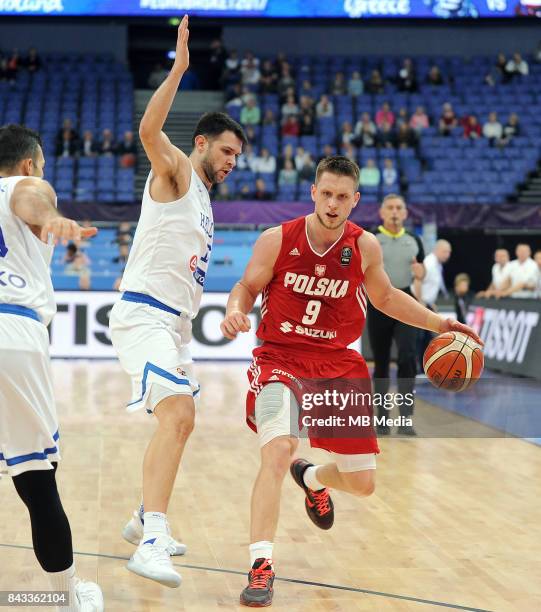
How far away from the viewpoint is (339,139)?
2191 cm

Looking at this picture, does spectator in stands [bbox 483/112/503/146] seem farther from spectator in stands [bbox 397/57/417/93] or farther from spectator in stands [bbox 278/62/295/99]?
spectator in stands [bbox 278/62/295/99]

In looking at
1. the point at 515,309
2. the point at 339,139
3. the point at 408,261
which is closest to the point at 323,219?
the point at 408,261

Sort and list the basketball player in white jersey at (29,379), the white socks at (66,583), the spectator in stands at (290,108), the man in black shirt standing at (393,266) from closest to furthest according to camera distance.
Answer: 1. the basketball player in white jersey at (29,379)
2. the white socks at (66,583)
3. the man in black shirt standing at (393,266)
4. the spectator in stands at (290,108)

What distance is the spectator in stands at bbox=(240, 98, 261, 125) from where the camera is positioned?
22656 millimetres

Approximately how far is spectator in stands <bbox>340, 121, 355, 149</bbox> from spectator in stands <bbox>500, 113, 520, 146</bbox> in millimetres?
3437

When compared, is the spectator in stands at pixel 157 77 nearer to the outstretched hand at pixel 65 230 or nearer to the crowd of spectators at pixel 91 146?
the crowd of spectators at pixel 91 146

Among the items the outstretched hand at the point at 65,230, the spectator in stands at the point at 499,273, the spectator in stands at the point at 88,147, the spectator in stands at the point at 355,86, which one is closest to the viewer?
the outstretched hand at the point at 65,230

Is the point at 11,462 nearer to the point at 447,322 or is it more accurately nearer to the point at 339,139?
the point at 447,322

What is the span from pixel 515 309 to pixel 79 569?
8978 millimetres

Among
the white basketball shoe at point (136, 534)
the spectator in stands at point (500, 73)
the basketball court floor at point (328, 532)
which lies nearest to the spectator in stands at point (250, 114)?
the spectator in stands at point (500, 73)

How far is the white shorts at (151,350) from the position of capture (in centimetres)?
427

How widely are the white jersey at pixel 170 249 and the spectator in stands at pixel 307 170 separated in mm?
15813

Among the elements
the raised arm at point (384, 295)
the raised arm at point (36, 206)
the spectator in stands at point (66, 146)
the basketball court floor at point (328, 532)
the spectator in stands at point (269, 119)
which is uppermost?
the spectator in stands at point (269, 119)

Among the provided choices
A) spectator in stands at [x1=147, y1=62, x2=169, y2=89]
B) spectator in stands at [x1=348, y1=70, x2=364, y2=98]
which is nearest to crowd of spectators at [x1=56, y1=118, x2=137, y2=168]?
spectator in stands at [x1=147, y1=62, x2=169, y2=89]
